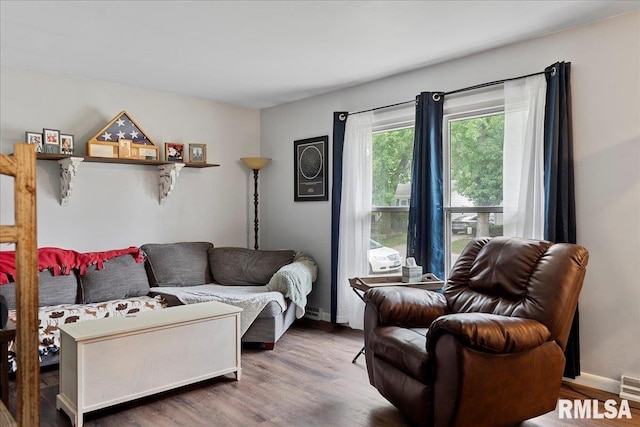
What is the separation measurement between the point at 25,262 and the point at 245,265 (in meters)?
3.68

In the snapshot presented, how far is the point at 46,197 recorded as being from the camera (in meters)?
3.87

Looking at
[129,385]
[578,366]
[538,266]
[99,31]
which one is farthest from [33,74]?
[578,366]

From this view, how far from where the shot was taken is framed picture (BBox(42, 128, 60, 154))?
3734mm

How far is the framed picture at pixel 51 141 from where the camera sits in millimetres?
3734

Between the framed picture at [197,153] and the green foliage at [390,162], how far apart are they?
5.83 feet

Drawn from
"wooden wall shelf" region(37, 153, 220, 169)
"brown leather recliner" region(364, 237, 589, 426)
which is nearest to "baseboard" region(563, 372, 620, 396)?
"brown leather recliner" region(364, 237, 589, 426)

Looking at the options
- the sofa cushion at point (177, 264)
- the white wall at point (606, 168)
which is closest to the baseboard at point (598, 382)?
the white wall at point (606, 168)

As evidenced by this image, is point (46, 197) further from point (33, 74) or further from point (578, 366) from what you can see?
point (578, 366)

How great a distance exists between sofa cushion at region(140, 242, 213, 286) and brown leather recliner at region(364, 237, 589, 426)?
7.33 ft

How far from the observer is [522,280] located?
2.50m

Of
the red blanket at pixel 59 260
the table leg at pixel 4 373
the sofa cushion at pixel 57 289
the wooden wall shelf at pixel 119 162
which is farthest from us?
the wooden wall shelf at pixel 119 162

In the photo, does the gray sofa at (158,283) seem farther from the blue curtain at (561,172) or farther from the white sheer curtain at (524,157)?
the blue curtain at (561,172)

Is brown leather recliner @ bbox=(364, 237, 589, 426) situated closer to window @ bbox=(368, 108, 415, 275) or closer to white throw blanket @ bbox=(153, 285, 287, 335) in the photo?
white throw blanket @ bbox=(153, 285, 287, 335)

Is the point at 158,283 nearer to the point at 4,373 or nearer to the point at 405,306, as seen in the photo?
the point at 4,373
